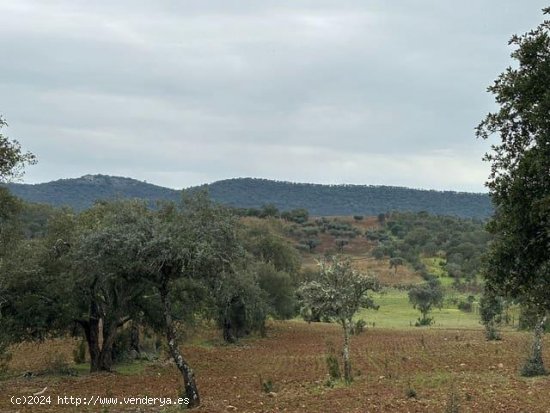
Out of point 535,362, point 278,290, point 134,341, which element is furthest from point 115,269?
point 278,290

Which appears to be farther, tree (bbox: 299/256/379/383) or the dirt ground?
tree (bbox: 299/256/379/383)

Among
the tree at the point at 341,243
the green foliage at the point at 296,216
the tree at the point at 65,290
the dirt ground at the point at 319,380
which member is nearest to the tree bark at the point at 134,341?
the dirt ground at the point at 319,380

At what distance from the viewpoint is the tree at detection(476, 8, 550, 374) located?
12.8 meters

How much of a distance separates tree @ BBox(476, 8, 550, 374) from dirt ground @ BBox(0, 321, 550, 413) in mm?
4112

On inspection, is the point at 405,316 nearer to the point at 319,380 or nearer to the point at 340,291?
the point at 319,380

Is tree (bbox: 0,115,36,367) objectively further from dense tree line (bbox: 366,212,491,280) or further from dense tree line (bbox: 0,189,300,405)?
dense tree line (bbox: 366,212,491,280)

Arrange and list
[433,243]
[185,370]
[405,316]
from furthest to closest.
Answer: [433,243]
[405,316]
[185,370]

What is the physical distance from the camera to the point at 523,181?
13.3 metres

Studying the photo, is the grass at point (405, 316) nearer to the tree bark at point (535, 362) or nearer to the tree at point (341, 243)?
the tree bark at point (535, 362)

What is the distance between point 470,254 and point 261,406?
121 metres

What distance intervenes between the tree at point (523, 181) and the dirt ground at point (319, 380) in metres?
4.11

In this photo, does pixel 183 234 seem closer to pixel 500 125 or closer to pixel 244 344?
pixel 500 125

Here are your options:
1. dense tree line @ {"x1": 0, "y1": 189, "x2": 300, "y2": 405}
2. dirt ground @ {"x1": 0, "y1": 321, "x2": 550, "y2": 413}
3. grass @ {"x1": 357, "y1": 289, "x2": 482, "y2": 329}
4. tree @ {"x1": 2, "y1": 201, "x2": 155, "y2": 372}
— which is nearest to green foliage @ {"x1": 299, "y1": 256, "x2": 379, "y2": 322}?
dirt ground @ {"x1": 0, "y1": 321, "x2": 550, "y2": 413}

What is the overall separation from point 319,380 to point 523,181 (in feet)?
57.0
